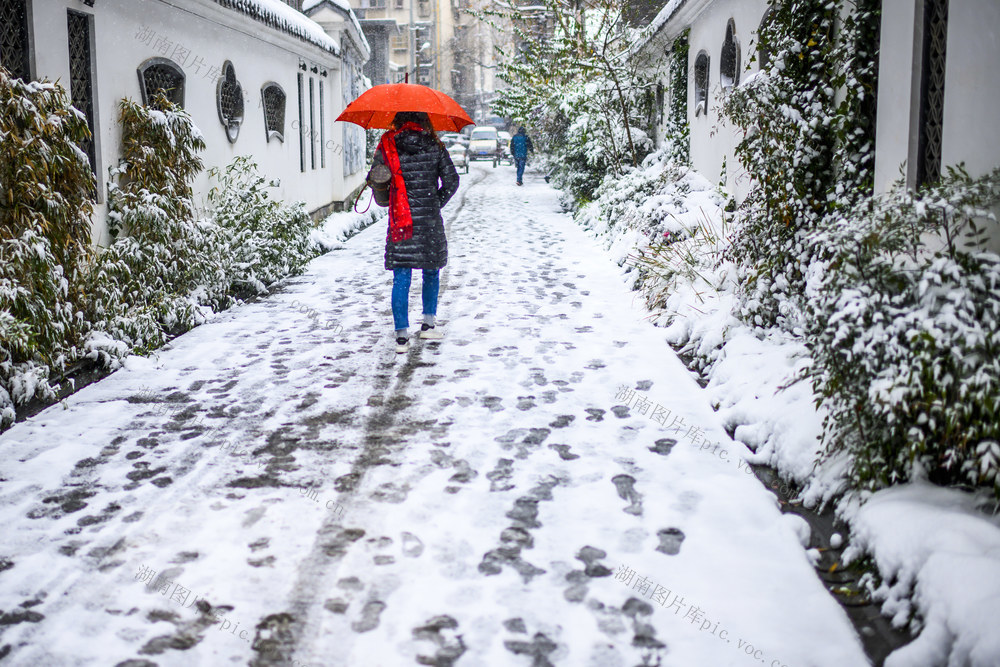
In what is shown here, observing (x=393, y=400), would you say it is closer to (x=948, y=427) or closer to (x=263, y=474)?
(x=263, y=474)

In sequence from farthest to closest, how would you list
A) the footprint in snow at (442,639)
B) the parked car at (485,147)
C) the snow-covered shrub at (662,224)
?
1. the parked car at (485,147)
2. the snow-covered shrub at (662,224)
3. the footprint in snow at (442,639)

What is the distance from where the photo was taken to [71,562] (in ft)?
11.4

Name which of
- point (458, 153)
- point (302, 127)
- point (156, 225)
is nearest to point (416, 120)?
point (156, 225)

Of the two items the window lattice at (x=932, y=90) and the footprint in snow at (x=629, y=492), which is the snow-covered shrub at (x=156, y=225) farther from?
the window lattice at (x=932, y=90)

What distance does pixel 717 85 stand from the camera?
11180 millimetres

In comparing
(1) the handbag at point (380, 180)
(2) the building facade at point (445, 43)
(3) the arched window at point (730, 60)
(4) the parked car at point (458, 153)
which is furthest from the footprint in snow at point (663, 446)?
(2) the building facade at point (445, 43)

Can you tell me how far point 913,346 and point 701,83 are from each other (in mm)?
10355

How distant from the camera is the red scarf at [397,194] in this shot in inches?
262

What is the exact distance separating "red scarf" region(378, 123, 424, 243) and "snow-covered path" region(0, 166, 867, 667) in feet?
3.17

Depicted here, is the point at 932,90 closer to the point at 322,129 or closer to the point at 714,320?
the point at 714,320

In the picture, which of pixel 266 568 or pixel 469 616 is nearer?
pixel 469 616

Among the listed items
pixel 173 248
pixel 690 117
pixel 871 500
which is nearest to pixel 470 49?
pixel 690 117

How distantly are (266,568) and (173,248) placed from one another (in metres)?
4.71

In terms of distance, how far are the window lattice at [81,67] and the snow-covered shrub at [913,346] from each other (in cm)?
581
